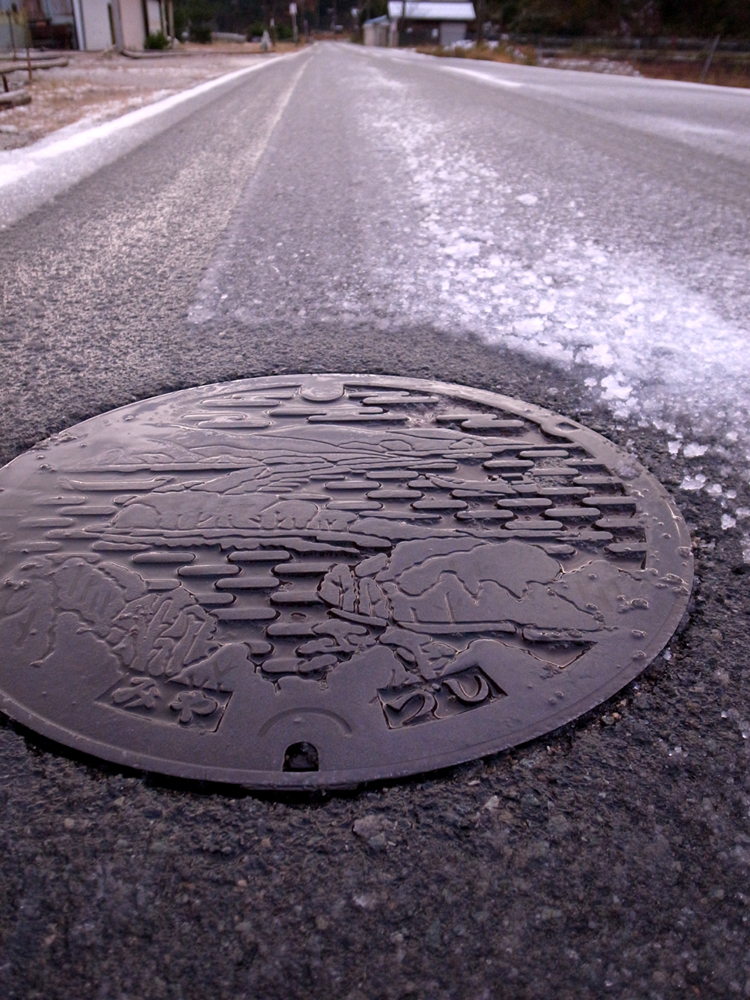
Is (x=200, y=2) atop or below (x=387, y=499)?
atop

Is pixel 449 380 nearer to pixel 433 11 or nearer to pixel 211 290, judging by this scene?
pixel 211 290

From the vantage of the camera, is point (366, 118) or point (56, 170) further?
point (366, 118)

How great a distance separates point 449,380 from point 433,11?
60.4m

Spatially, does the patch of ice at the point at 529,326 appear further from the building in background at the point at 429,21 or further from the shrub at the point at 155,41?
the building in background at the point at 429,21

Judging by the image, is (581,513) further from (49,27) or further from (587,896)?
(49,27)

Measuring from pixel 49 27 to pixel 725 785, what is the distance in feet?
92.3

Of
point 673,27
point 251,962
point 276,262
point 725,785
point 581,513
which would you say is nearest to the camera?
point 251,962

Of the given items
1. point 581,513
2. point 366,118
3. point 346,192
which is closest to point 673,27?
Result: point 366,118

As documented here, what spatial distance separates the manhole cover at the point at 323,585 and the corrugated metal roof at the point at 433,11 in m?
57.5

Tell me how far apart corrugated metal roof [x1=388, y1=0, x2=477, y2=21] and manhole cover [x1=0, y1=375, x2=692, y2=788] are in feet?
189

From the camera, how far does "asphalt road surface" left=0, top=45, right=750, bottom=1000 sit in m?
0.90

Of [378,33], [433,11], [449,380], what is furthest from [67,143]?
[378,33]

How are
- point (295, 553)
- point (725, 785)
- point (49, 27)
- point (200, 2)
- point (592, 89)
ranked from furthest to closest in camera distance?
1. point (200, 2)
2. point (49, 27)
3. point (592, 89)
4. point (295, 553)
5. point (725, 785)

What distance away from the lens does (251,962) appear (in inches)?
34.7
